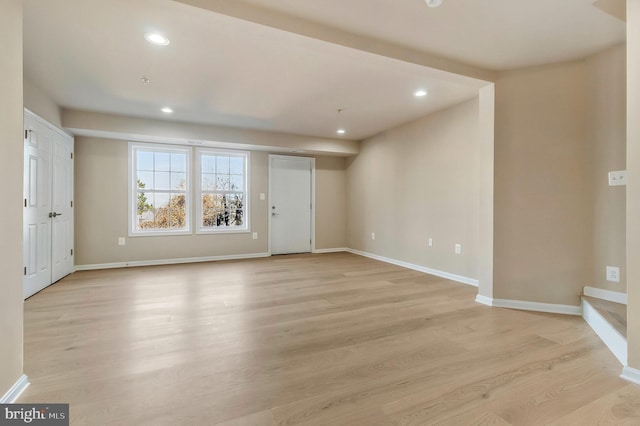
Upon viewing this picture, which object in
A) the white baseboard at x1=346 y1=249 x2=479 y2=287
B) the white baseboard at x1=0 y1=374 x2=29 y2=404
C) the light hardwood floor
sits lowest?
the light hardwood floor

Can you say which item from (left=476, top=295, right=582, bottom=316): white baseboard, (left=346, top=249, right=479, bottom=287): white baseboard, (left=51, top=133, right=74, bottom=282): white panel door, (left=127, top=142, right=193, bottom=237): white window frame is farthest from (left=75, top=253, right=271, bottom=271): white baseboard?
(left=476, top=295, right=582, bottom=316): white baseboard

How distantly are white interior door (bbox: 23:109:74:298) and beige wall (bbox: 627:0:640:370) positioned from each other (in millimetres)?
5238

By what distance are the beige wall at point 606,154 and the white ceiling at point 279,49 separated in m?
0.22

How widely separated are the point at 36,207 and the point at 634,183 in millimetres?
5536

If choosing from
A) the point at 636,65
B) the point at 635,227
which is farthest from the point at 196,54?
the point at 635,227

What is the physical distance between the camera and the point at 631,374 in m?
1.78

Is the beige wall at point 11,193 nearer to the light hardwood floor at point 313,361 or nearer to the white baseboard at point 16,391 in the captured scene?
the white baseboard at point 16,391

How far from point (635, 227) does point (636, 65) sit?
975 mm

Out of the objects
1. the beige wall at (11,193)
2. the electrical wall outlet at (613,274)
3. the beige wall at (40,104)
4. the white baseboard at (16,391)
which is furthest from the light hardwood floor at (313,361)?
the beige wall at (40,104)

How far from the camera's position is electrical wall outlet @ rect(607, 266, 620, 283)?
2.59 metres

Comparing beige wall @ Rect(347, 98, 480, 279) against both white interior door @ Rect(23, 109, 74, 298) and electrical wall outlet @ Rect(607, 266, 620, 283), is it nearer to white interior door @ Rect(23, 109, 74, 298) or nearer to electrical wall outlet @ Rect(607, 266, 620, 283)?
electrical wall outlet @ Rect(607, 266, 620, 283)

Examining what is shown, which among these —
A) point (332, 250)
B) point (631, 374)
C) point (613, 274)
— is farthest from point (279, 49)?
point (332, 250)

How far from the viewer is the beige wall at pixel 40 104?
319 cm

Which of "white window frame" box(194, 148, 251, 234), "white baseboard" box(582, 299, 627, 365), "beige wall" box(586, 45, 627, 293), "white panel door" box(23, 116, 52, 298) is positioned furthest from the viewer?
"white window frame" box(194, 148, 251, 234)
